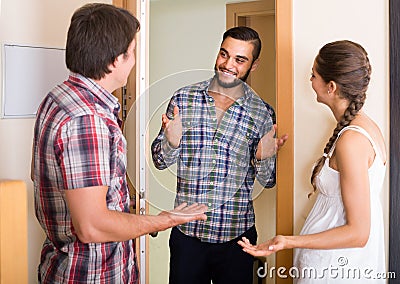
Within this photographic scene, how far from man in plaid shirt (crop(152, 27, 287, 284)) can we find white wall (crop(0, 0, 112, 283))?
0.53 metres

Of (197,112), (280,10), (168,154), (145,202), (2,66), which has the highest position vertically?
(280,10)

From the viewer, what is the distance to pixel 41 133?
5.28 ft

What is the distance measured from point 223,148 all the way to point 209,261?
44 centimetres

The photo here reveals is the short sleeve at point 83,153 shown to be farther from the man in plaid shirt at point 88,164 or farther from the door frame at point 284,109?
the door frame at point 284,109

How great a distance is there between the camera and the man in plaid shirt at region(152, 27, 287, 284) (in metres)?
2.04

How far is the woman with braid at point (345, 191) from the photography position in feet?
5.61

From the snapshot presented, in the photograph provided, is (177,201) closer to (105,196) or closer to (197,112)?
(197,112)

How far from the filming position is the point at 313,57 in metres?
2.08

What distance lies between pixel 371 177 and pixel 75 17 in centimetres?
97

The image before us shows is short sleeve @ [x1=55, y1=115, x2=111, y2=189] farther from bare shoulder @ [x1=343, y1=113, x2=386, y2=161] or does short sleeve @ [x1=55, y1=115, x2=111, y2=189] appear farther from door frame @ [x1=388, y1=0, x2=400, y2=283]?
door frame @ [x1=388, y1=0, x2=400, y2=283]

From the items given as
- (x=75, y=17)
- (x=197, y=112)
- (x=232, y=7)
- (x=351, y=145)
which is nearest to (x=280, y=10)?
(x=232, y=7)

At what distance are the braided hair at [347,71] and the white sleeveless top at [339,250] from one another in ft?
0.30
